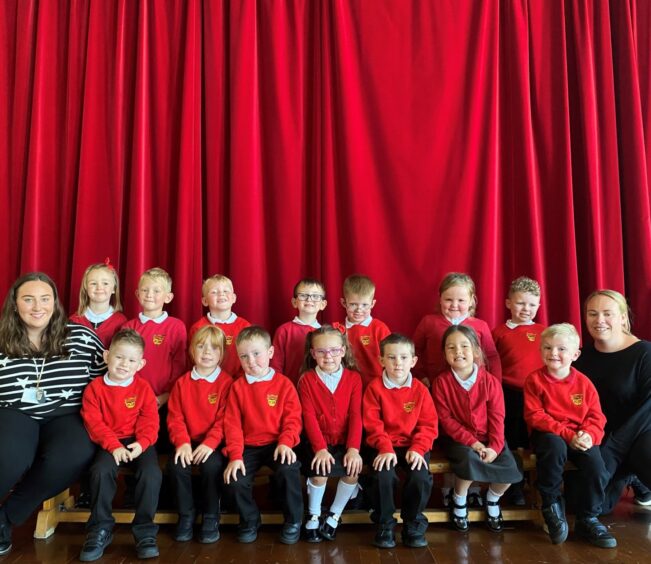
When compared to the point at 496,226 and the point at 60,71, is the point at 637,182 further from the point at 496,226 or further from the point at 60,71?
the point at 60,71

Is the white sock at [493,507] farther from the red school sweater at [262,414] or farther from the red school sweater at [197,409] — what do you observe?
the red school sweater at [197,409]

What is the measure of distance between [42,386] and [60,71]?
6.62 ft

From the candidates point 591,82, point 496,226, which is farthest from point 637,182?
point 496,226

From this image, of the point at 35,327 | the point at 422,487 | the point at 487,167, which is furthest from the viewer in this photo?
the point at 487,167

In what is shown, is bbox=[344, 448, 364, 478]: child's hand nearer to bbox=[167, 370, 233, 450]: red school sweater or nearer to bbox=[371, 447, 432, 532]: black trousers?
bbox=[371, 447, 432, 532]: black trousers

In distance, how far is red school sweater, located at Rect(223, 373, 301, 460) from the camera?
265cm

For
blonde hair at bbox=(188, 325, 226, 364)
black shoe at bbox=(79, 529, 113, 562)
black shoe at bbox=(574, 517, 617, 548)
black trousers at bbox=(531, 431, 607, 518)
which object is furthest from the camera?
blonde hair at bbox=(188, 325, 226, 364)

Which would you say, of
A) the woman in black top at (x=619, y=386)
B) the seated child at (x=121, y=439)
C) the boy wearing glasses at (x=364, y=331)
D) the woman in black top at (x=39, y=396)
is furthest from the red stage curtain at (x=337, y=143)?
the seated child at (x=121, y=439)

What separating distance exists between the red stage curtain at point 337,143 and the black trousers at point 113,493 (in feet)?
3.78

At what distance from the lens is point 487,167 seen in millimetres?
3496

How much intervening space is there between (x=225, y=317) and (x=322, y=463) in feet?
3.28

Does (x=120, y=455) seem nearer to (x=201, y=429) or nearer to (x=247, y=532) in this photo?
(x=201, y=429)

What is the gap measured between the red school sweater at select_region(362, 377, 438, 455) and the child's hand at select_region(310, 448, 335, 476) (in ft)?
0.68

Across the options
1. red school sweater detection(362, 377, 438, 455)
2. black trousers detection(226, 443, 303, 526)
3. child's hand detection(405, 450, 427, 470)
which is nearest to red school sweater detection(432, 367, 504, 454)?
red school sweater detection(362, 377, 438, 455)
